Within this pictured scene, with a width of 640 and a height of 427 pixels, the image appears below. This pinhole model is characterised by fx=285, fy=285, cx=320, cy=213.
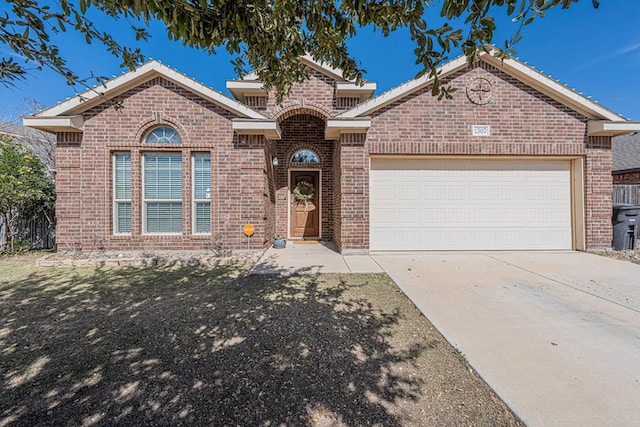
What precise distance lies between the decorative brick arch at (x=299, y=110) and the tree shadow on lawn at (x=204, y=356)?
238 inches

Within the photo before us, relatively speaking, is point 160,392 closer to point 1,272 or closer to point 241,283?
point 241,283

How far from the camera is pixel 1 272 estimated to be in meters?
5.82

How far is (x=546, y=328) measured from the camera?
130 inches

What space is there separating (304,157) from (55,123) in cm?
656

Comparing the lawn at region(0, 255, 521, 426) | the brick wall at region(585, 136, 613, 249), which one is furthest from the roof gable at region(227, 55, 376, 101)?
the lawn at region(0, 255, 521, 426)

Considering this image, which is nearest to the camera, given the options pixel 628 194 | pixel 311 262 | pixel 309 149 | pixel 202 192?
pixel 311 262

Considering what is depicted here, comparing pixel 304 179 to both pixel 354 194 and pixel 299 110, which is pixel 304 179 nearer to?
pixel 299 110

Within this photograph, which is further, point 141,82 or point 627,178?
point 627,178

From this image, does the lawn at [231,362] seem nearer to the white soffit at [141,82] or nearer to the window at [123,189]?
the window at [123,189]

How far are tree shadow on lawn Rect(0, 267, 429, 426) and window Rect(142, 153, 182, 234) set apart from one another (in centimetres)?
290

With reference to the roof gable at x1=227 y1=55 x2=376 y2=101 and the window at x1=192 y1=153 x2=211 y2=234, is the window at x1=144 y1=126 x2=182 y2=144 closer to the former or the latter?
the window at x1=192 y1=153 x2=211 y2=234

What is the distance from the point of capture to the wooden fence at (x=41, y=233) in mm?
8391

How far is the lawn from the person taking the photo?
2006mm

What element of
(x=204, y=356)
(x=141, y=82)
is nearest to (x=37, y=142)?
(x=141, y=82)
